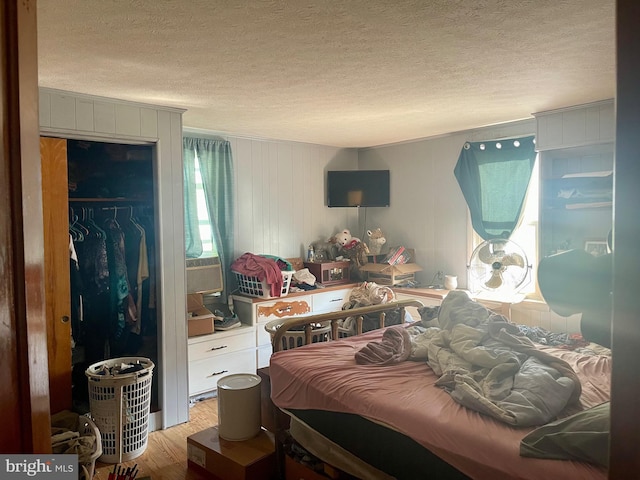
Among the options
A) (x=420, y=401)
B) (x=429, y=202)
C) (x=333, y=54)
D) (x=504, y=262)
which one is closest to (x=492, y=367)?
(x=420, y=401)

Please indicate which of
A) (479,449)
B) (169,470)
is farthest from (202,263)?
(479,449)

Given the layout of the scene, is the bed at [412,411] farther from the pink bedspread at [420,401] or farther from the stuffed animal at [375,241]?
the stuffed animal at [375,241]

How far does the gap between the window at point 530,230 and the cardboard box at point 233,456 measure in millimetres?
2528

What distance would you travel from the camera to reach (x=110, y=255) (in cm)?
333

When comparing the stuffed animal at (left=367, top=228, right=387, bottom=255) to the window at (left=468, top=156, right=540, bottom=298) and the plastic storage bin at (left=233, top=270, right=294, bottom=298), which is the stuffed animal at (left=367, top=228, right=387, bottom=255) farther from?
the window at (left=468, top=156, right=540, bottom=298)

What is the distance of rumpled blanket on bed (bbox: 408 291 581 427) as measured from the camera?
69.0 inches

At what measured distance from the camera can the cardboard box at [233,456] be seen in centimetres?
246

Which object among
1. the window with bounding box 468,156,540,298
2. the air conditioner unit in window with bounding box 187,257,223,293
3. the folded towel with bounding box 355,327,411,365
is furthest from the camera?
the air conditioner unit in window with bounding box 187,257,223,293

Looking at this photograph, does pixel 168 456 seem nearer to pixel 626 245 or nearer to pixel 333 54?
pixel 333 54

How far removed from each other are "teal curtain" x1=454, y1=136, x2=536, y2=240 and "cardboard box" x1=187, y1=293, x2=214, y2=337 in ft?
8.48

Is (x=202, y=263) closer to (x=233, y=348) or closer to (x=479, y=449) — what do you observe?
(x=233, y=348)

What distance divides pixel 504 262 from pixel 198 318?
2.54m

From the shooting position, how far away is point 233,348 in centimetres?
406

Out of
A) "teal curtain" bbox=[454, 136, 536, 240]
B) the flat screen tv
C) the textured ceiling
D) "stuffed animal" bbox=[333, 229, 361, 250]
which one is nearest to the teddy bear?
"stuffed animal" bbox=[333, 229, 361, 250]
